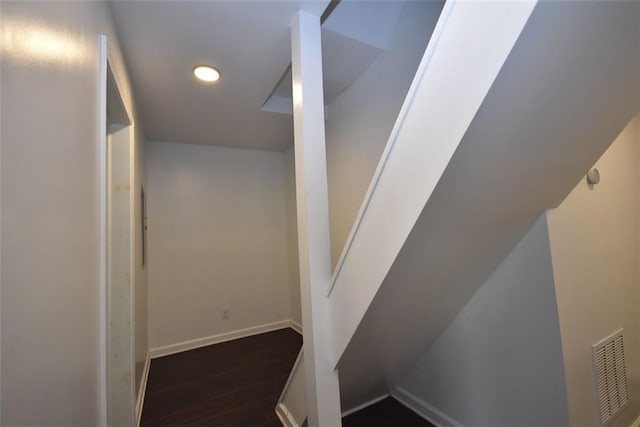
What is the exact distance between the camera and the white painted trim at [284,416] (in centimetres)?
170

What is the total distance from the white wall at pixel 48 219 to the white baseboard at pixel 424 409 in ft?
6.18

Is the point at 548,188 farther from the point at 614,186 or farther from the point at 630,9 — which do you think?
the point at 614,186

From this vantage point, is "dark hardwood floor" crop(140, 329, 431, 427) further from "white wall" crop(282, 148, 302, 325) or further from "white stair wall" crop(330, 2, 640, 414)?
"white stair wall" crop(330, 2, 640, 414)

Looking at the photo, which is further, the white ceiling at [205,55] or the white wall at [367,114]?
the white wall at [367,114]

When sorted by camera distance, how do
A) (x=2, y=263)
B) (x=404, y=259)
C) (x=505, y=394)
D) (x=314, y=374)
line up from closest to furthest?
(x=2, y=263) → (x=404, y=259) → (x=314, y=374) → (x=505, y=394)

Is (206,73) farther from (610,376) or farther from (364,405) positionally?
(610,376)

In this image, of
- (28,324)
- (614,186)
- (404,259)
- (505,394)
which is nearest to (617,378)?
(505,394)

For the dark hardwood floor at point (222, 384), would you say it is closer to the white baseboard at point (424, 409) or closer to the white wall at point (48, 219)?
the white baseboard at point (424, 409)

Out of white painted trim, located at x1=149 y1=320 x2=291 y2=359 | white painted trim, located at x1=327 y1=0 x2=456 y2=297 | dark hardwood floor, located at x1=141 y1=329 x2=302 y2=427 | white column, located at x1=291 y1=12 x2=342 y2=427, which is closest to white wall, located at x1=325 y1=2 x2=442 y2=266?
white column, located at x1=291 y1=12 x2=342 y2=427

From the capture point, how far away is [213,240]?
321 cm

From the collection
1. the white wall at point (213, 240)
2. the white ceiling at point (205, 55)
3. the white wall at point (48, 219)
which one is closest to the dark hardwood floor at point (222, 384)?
the white wall at point (213, 240)

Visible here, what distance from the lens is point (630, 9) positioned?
609mm

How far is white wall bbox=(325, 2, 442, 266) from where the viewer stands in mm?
1720

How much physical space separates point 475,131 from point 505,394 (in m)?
1.51
